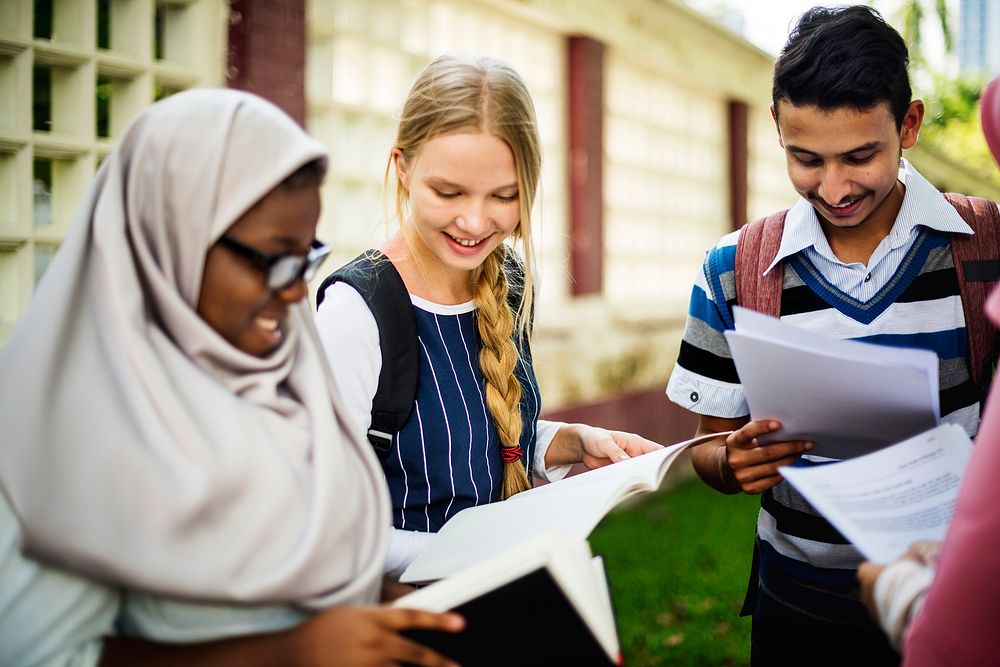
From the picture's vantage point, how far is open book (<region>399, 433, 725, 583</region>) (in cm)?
139

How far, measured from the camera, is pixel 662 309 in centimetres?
790

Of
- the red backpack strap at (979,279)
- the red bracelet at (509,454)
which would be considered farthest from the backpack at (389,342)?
the red backpack strap at (979,279)

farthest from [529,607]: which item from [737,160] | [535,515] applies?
[737,160]

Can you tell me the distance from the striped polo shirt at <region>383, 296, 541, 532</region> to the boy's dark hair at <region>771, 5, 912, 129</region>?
2.68 ft

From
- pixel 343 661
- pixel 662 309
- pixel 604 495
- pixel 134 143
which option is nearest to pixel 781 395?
pixel 604 495

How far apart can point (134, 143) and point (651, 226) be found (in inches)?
281

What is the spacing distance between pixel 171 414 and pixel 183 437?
32 mm

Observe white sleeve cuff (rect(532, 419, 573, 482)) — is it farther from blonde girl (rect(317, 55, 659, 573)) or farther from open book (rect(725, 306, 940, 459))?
open book (rect(725, 306, 940, 459))

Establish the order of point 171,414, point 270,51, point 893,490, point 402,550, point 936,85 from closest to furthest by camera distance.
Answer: point 171,414 → point 893,490 → point 402,550 → point 270,51 → point 936,85

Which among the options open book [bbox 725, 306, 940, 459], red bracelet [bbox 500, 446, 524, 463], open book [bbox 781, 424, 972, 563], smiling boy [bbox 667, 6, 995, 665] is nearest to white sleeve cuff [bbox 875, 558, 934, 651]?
open book [bbox 781, 424, 972, 563]

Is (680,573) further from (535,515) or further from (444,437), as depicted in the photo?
(535,515)

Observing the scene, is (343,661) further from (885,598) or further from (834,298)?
(834,298)

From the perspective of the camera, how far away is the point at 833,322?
1852 millimetres

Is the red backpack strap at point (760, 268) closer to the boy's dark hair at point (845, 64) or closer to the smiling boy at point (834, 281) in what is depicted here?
the smiling boy at point (834, 281)
